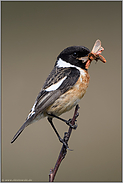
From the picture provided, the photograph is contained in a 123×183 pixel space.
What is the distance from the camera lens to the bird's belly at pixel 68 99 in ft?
4.12

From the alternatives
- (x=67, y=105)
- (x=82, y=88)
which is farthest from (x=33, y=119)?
(x=82, y=88)

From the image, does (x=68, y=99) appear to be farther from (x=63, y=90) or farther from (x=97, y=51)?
(x=97, y=51)

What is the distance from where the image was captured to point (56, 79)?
1265mm

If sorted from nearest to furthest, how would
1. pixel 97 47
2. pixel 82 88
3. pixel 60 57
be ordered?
pixel 97 47, pixel 82 88, pixel 60 57

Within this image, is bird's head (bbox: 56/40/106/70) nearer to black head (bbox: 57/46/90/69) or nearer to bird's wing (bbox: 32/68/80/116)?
black head (bbox: 57/46/90/69)

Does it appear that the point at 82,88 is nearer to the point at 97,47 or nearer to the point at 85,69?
the point at 85,69

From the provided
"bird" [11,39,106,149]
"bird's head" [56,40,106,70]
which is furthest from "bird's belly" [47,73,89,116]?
"bird's head" [56,40,106,70]

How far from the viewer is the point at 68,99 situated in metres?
1.25

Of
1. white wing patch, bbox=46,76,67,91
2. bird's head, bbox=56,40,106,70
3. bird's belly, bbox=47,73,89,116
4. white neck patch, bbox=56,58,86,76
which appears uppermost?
bird's head, bbox=56,40,106,70

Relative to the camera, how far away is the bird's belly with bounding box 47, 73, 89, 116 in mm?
1257

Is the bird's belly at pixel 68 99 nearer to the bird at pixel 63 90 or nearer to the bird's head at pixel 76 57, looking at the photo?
the bird at pixel 63 90

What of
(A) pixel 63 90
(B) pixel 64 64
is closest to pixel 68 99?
(A) pixel 63 90

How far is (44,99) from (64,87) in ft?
0.49

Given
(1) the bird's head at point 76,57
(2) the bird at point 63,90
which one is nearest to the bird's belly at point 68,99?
(2) the bird at point 63,90
